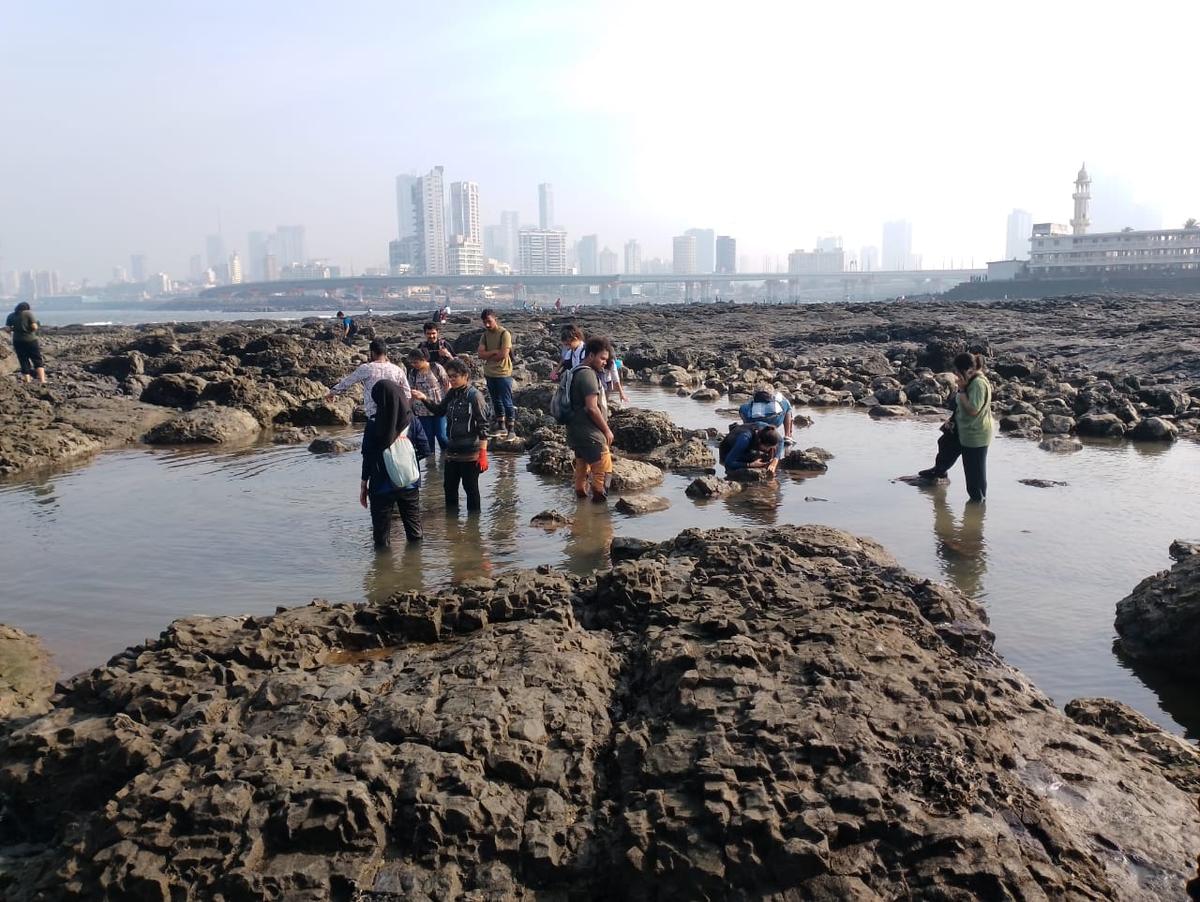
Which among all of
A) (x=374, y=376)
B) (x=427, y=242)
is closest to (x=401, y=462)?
(x=374, y=376)

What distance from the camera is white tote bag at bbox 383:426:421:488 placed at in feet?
23.5

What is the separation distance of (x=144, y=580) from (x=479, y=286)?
12059cm

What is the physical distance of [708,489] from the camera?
9578 mm

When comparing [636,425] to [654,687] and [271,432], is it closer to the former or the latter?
[271,432]

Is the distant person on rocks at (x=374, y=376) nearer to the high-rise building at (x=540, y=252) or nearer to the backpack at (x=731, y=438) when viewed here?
the backpack at (x=731, y=438)

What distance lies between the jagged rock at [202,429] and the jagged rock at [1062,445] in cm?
1252

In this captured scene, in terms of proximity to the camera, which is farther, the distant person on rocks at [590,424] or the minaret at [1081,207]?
the minaret at [1081,207]

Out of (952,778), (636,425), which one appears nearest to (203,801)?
(952,778)

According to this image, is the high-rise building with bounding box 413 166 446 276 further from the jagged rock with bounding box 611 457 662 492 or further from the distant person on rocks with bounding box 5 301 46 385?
the jagged rock with bounding box 611 457 662 492

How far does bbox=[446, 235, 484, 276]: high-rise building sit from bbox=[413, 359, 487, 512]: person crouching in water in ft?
518

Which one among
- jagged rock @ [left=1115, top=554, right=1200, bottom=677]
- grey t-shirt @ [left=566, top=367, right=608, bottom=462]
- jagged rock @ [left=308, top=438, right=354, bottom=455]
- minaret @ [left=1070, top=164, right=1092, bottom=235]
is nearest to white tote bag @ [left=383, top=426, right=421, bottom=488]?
grey t-shirt @ [left=566, top=367, right=608, bottom=462]

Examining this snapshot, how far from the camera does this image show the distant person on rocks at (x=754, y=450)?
10484 millimetres

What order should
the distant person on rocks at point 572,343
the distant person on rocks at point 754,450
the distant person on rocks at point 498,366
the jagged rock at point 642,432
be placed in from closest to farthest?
the distant person on rocks at point 572,343 < the distant person on rocks at point 754,450 < the distant person on rocks at point 498,366 < the jagged rock at point 642,432

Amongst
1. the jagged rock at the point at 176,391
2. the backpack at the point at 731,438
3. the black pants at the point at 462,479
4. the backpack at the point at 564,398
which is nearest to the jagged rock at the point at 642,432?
the backpack at the point at 731,438
